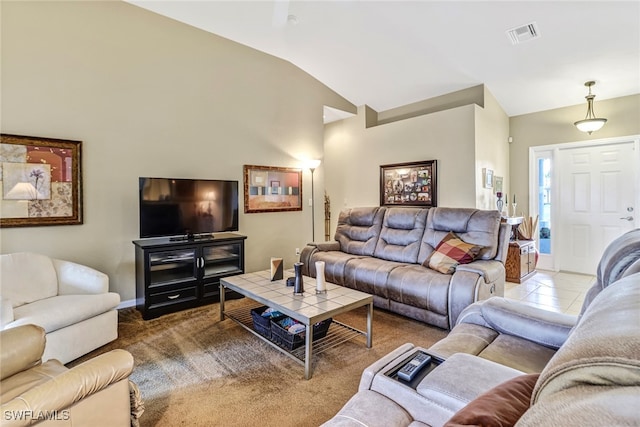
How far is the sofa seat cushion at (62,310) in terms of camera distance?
219 centimetres

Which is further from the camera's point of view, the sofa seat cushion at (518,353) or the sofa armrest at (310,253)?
the sofa armrest at (310,253)

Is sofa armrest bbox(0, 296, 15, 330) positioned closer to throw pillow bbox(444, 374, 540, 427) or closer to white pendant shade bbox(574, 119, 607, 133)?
throw pillow bbox(444, 374, 540, 427)

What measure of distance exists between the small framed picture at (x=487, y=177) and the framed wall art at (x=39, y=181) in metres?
5.10

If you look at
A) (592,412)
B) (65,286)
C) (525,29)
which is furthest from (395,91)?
(592,412)

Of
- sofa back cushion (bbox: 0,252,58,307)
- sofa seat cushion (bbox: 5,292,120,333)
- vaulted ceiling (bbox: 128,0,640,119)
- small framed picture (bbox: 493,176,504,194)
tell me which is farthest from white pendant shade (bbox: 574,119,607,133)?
sofa back cushion (bbox: 0,252,58,307)

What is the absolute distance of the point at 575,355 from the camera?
56cm

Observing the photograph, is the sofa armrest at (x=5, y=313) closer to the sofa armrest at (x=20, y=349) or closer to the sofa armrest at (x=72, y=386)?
the sofa armrest at (x=20, y=349)

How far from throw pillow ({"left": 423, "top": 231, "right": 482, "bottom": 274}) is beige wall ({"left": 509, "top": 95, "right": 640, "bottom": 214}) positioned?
3032 mm

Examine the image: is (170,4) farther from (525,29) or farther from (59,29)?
(525,29)

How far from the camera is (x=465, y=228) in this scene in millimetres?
3418

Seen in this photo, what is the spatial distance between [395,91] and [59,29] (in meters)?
4.41

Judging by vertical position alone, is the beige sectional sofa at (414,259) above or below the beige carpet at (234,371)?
above

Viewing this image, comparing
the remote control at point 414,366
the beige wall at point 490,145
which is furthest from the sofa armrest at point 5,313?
the beige wall at point 490,145

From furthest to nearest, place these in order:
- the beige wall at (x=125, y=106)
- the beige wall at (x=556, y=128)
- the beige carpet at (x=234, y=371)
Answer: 1. the beige wall at (x=556, y=128)
2. the beige wall at (x=125, y=106)
3. the beige carpet at (x=234, y=371)
